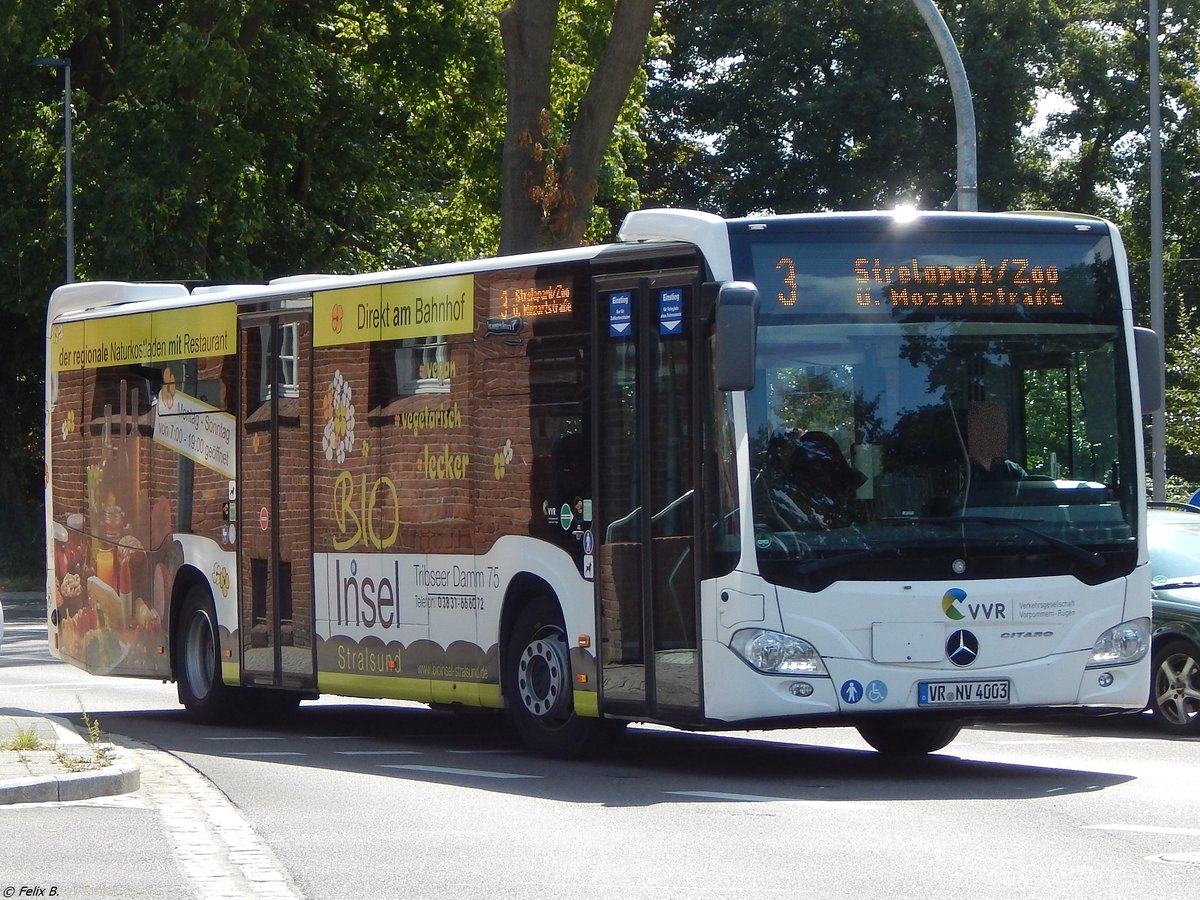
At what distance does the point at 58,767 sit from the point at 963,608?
4689mm

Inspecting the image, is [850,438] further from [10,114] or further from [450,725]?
[10,114]

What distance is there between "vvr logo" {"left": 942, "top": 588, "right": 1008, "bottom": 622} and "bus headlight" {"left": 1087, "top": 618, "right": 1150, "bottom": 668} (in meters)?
0.64

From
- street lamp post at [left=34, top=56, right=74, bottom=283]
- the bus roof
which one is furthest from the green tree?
the bus roof

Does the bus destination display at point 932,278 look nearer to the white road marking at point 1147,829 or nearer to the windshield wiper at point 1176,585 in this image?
the white road marking at point 1147,829

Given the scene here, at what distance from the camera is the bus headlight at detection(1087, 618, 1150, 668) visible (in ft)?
36.9

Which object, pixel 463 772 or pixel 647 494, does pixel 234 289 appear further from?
pixel 647 494

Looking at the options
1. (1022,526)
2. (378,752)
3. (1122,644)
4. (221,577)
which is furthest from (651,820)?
(221,577)

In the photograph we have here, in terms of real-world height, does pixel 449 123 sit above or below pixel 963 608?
above

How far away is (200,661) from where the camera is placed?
16.1 meters

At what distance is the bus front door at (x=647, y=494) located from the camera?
438 inches

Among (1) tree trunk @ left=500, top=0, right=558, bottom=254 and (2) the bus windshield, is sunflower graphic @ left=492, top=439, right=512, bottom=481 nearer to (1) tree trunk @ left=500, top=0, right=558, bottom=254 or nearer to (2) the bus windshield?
(2) the bus windshield

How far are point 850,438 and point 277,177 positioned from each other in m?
27.4

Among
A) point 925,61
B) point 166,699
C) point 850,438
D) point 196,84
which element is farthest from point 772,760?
point 925,61

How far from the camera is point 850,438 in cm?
1089
